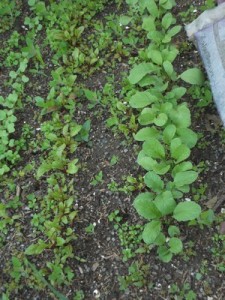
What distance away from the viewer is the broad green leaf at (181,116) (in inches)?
102

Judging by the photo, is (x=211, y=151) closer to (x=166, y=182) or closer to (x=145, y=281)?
(x=166, y=182)

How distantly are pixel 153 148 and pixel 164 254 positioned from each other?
541 mm

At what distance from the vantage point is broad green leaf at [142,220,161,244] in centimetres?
234

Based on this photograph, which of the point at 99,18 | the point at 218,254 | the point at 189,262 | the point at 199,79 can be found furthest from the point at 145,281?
the point at 99,18

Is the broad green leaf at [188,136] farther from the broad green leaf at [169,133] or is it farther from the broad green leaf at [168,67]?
the broad green leaf at [168,67]

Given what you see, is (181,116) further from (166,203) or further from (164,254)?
(164,254)

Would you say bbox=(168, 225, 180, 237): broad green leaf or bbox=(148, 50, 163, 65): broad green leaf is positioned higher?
bbox=(148, 50, 163, 65): broad green leaf

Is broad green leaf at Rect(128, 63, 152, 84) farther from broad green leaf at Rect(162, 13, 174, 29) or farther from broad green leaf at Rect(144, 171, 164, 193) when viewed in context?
broad green leaf at Rect(144, 171, 164, 193)

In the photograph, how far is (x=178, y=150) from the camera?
2.50 m

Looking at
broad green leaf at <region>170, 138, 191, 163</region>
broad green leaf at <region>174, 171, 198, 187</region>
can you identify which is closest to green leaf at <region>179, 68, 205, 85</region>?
broad green leaf at <region>170, 138, 191, 163</region>

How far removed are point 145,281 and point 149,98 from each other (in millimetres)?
988

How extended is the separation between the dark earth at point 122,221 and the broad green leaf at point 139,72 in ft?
0.85

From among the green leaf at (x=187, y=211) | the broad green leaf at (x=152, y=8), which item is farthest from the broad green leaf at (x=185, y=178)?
the broad green leaf at (x=152, y=8)

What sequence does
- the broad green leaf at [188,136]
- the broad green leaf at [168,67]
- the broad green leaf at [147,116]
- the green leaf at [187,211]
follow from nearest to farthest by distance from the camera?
the green leaf at [187,211] → the broad green leaf at [188,136] → the broad green leaf at [147,116] → the broad green leaf at [168,67]
